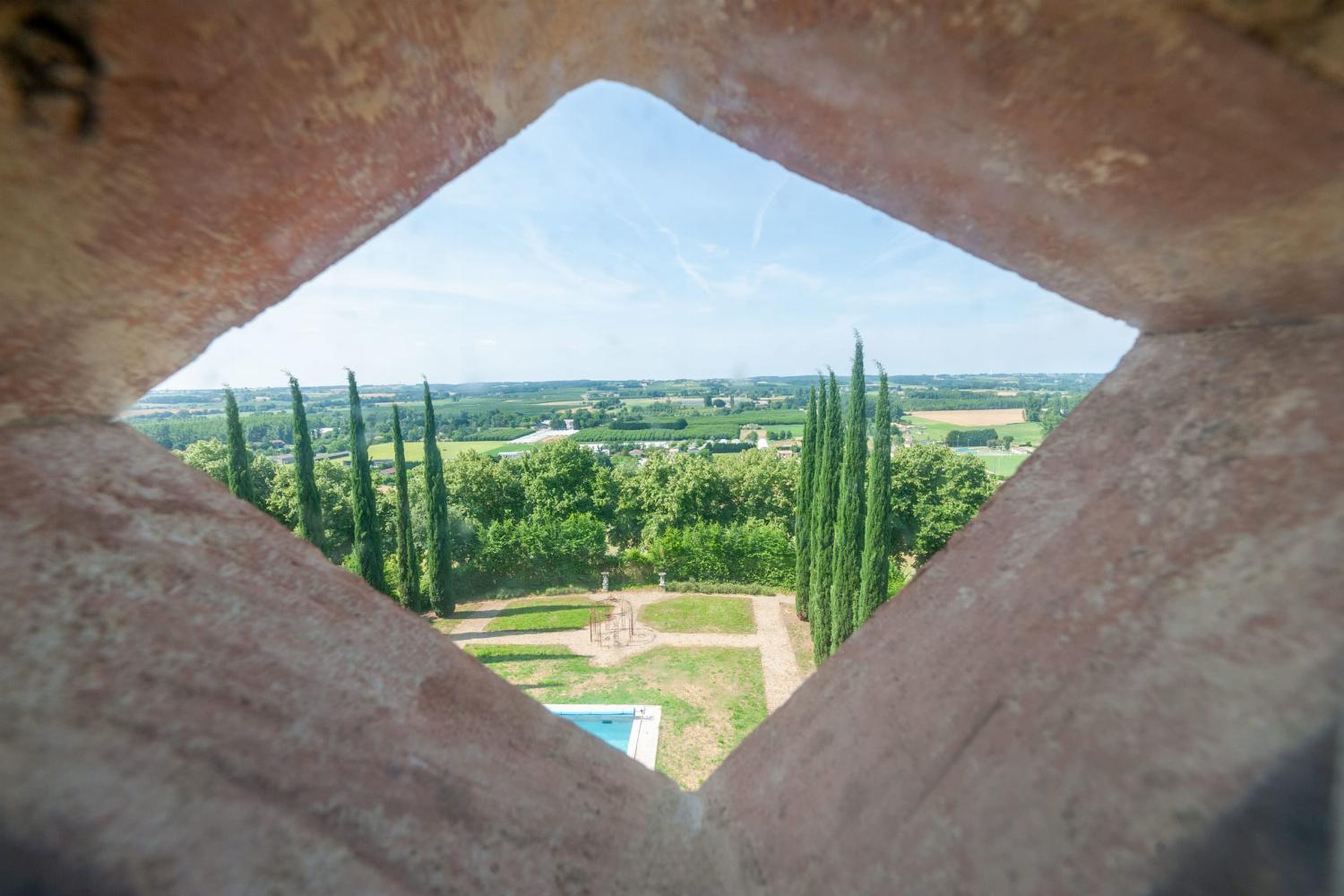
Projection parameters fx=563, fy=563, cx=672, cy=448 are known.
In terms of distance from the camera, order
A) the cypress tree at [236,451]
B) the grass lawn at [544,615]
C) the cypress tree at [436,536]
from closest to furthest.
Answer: the cypress tree at [236,451] → the grass lawn at [544,615] → the cypress tree at [436,536]

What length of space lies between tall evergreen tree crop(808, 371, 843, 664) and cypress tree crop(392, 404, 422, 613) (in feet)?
33.6

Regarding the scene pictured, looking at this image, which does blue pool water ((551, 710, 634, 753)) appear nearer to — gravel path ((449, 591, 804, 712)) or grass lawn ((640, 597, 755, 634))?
gravel path ((449, 591, 804, 712))

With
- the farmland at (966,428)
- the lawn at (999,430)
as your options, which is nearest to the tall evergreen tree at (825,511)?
the farmland at (966,428)

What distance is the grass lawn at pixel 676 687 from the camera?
862cm

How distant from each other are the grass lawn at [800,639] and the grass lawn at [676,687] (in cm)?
94

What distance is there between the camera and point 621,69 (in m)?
0.97

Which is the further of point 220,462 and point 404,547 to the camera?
point 220,462

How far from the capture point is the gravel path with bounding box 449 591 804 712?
11.4 metres

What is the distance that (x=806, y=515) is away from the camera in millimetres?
15367

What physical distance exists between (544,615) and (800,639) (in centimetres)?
667

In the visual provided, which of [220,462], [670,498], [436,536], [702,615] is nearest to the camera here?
[702,615]

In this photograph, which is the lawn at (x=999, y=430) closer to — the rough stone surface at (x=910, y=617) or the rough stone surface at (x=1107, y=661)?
the rough stone surface at (x=1107, y=661)

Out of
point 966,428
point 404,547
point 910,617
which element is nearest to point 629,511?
point 404,547

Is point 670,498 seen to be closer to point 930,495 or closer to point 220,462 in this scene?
point 930,495
